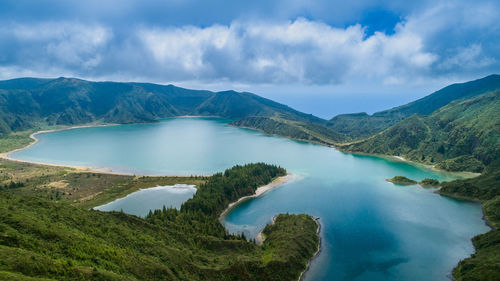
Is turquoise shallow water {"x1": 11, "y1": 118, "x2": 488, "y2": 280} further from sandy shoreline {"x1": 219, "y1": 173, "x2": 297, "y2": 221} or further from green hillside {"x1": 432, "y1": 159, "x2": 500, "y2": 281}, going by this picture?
green hillside {"x1": 432, "y1": 159, "x2": 500, "y2": 281}

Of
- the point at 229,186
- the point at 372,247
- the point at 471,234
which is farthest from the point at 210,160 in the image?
the point at 471,234

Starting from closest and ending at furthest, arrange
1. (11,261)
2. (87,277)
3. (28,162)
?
1. (11,261)
2. (87,277)
3. (28,162)

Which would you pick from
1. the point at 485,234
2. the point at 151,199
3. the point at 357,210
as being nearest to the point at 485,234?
the point at 485,234

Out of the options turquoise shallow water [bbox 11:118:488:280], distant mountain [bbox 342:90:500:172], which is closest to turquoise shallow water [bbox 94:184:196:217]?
turquoise shallow water [bbox 11:118:488:280]

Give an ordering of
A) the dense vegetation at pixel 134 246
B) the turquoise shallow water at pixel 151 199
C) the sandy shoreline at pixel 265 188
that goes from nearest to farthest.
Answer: the dense vegetation at pixel 134 246
the turquoise shallow water at pixel 151 199
the sandy shoreline at pixel 265 188

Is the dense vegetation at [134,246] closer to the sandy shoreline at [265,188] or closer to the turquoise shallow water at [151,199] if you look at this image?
the sandy shoreline at [265,188]

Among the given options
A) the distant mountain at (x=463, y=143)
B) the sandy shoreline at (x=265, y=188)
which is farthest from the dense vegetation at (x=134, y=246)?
the distant mountain at (x=463, y=143)

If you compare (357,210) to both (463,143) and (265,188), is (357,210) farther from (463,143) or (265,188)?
(463,143)

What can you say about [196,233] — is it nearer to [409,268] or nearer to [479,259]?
[409,268]
